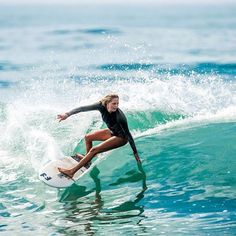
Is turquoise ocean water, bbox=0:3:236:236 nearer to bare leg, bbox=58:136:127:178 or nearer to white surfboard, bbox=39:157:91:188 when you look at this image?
white surfboard, bbox=39:157:91:188

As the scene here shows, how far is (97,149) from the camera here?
14.0m

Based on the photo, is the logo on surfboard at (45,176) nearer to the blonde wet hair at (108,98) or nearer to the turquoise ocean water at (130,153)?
the turquoise ocean water at (130,153)

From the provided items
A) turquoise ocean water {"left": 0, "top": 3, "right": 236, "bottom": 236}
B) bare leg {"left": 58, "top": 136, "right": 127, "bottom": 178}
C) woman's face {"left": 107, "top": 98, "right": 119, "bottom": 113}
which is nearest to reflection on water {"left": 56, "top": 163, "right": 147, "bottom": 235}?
turquoise ocean water {"left": 0, "top": 3, "right": 236, "bottom": 236}

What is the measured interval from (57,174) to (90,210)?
1422mm

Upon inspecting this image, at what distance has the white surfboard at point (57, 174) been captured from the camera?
552 inches

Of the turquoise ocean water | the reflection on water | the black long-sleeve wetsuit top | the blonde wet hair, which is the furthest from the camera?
the black long-sleeve wetsuit top

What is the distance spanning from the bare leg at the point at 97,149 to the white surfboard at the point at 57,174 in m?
0.11

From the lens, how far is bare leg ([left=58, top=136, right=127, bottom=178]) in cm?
1399

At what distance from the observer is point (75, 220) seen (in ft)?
41.0

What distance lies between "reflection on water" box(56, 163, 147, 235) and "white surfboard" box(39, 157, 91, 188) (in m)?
0.16

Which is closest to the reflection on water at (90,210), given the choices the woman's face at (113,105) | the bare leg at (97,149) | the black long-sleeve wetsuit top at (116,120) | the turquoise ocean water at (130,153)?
the turquoise ocean water at (130,153)

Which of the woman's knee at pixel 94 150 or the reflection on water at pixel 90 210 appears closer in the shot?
the reflection on water at pixel 90 210

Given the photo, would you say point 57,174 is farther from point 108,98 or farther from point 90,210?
point 108,98

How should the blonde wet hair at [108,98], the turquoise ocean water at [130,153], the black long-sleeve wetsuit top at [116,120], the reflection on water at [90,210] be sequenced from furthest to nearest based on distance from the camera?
1. the black long-sleeve wetsuit top at [116,120]
2. the blonde wet hair at [108,98]
3. the turquoise ocean water at [130,153]
4. the reflection on water at [90,210]
